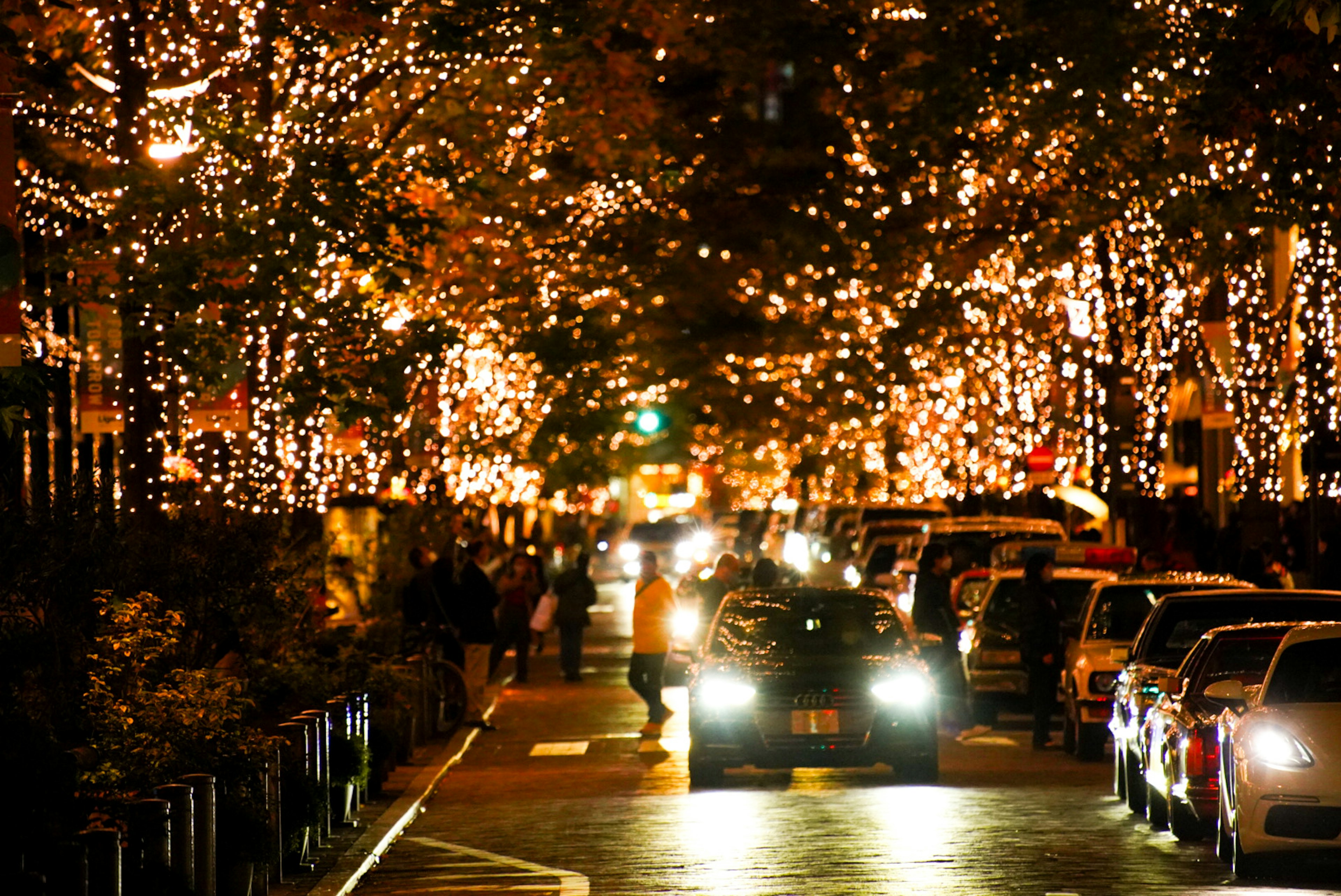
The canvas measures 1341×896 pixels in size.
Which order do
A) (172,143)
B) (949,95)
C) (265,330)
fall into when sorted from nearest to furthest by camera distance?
(172,143) < (265,330) < (949,95)

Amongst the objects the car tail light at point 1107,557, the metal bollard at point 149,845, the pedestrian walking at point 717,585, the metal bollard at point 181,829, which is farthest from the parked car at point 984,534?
the metal bollard at point 149,845

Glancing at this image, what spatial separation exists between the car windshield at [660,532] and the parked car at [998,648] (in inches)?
2514

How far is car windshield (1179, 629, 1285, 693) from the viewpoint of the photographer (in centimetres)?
1376

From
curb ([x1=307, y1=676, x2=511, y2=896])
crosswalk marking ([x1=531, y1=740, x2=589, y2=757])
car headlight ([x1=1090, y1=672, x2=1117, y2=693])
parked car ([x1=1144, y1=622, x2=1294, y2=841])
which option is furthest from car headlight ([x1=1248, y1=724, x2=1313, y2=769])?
crosswalk marking ([x1=531, y1=740, x2=589, y2=757])

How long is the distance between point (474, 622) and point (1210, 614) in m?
9.82

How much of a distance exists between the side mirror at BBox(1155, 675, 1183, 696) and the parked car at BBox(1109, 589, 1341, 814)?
4.93 feet

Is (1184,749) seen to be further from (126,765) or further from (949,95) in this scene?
(949,95)

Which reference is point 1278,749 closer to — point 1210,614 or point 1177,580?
point 1210,614

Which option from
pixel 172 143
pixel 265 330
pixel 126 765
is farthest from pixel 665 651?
pixel 126 765

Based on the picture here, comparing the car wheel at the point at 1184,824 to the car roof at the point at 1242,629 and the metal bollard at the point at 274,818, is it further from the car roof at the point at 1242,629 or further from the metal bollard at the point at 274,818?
the metal bollard at the point at 274,818

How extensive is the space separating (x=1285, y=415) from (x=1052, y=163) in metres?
4.81

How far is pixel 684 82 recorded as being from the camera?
4125 centimetres

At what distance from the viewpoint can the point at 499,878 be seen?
41.7 feet

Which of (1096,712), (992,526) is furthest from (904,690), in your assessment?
(992,526)
